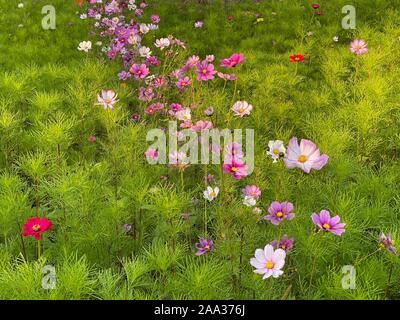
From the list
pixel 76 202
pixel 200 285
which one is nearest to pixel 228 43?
pixel 76 202

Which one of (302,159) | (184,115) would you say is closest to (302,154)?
(302,159)

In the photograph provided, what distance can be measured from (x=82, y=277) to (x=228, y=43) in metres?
5.27

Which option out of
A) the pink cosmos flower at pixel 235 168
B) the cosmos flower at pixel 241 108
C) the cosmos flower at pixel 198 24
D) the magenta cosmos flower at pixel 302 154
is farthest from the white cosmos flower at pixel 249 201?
the cosmos flower at pixel 198 24

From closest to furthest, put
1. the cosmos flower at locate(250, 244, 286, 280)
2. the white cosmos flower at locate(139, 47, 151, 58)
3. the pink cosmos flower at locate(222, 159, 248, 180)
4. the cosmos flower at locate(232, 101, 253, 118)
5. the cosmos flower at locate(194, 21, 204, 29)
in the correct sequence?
the cosmos flower at locate(250, 244, 286, 280), the pink cosmos flower at locate(222, 159, 248, 180), the cosmos flower at locate(232, 101, 253, 118), the white cosmos flower at locate(139, 47, 151, 58), the cosmos flower at locate(194, 21, 204, 29)

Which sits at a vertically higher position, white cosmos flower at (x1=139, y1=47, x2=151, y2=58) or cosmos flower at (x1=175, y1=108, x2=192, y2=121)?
white cosmos flower at (x1=139, y1=47, x2=151, y2=58)

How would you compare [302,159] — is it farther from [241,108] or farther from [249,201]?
[241,108]

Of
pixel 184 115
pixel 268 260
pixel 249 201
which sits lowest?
pixel 268 260

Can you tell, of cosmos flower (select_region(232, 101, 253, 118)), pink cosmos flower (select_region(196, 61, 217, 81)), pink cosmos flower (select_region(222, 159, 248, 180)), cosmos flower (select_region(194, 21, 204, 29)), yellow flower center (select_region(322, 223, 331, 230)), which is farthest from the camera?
cosmos flower (select_region(194, 21, 204, 29))

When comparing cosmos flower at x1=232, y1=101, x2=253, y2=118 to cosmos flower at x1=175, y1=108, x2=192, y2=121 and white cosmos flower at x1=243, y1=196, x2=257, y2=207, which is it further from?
white cosmos flower at x1=243, y1=196, x2=257, y2=207

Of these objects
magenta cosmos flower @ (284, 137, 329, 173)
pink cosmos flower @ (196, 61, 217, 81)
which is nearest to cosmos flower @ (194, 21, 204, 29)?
pink cosmos flower @ (196, 61, 217, 81)

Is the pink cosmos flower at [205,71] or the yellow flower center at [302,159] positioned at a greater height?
the pink cosmos flower at [205,71]

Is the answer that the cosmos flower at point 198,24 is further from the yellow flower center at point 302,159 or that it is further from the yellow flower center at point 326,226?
the yellow flower center at point 326,226
